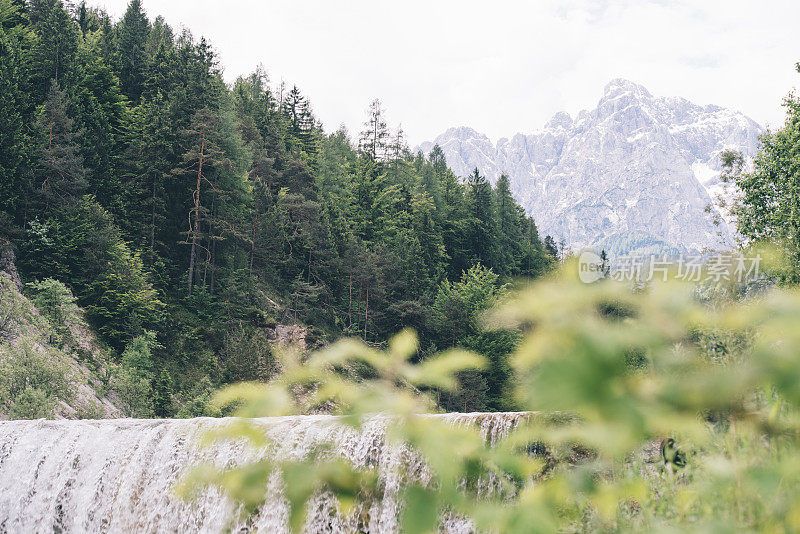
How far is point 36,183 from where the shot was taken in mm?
20594

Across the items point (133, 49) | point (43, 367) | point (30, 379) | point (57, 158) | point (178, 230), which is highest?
point (133, 49)

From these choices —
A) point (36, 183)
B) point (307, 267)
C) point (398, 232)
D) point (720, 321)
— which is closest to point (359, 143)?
point (398, 232)

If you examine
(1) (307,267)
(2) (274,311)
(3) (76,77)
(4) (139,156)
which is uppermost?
(3) (76,77)

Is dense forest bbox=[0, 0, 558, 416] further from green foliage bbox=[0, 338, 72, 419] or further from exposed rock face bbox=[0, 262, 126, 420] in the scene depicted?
green foliage bbox=[0, 338, 72, 419]

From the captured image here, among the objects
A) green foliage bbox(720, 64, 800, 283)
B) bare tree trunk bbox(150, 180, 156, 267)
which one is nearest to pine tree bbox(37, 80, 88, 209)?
bare tree trunk bbox(150, 180, 156, 267)

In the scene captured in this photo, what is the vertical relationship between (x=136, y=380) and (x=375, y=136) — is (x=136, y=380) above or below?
below

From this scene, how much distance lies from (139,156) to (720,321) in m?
28.0

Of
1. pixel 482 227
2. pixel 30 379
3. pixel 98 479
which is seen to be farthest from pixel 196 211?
pixel 482 227

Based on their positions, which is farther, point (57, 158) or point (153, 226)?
point (153, 226)

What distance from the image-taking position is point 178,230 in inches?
1006

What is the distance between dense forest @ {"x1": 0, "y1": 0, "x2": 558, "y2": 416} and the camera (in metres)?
19.1

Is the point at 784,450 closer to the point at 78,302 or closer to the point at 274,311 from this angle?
the point at 78,302

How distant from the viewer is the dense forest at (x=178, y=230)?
19.1 m

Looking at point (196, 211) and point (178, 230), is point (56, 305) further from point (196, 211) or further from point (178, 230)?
point (178, 230)
